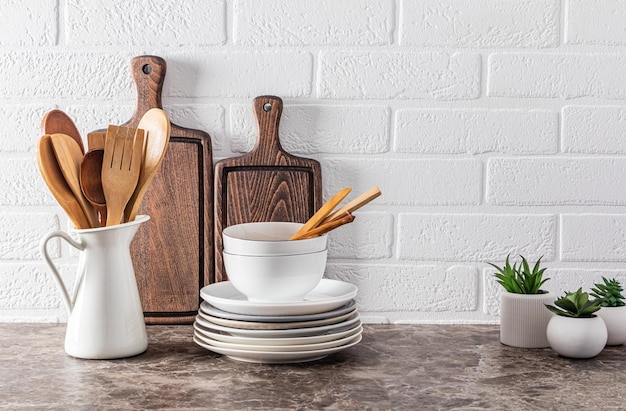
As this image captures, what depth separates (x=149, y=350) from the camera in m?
1.23

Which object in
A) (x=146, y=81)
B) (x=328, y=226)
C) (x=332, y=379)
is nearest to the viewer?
(x=332, y=379)

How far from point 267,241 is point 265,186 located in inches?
9.9

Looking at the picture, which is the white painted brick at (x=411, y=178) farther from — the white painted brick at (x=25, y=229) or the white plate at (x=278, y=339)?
the white painted brick at (x=25, y=229)

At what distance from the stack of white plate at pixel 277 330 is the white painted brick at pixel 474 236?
0.28 metres

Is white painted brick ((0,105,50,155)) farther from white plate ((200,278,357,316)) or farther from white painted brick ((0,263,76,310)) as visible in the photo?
white plate ((200,278,357,316))

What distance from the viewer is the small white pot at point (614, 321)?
4.14ft

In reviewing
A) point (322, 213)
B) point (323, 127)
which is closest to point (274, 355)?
point (322, 213)

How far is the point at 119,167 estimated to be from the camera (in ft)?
3.82

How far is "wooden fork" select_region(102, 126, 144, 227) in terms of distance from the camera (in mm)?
1154

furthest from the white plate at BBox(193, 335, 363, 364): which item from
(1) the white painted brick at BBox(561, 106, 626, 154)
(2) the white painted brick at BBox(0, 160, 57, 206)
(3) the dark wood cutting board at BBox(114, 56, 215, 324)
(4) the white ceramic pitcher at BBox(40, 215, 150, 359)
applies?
(1) the white painted brick at BBox(561, 106, 626, 154)

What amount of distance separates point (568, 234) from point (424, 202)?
27 centimetres

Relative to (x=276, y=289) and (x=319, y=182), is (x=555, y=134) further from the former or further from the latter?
(x=276, y=289)

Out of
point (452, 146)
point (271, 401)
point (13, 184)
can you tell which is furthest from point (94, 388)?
point (452, 146)

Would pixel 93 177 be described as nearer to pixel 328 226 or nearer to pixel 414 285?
pixel 328 226
